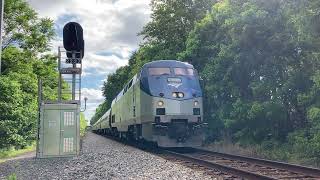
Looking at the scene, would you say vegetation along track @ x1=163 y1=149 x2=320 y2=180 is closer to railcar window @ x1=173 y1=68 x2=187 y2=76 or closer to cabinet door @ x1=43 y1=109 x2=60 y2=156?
Result: railcar window @ x1=173 y1=68 x2=187 y2=76

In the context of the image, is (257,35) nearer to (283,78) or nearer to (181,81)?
(283,78)

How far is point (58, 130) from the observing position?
15.8 m

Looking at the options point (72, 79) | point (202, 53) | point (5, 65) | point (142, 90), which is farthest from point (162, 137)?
point (5, 65)

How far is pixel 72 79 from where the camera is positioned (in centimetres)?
1683

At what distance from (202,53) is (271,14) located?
27.5ft

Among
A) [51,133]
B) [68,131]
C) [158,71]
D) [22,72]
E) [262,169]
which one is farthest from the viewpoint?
[22,72]

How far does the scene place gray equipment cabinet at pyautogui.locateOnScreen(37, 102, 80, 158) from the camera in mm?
15625

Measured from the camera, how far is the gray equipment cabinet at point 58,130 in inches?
615

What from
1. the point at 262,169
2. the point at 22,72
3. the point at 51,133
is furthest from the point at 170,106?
the point at 22,72

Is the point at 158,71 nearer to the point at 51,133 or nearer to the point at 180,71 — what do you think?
the point at 180,71

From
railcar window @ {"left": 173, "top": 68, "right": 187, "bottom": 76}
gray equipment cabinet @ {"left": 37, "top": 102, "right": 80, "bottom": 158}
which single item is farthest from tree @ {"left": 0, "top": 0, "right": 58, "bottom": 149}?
railcar window @ {"left": 173, "top": 68, "right": 187, "bottom": 76}

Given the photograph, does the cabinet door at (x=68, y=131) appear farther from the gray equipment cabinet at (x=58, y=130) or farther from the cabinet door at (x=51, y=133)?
the cabinet door at (x=51, y=133)

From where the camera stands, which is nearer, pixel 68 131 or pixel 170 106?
pixel 68 131

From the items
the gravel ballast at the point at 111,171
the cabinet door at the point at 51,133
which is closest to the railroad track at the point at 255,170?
the gravel ballast at the point at 111,171
